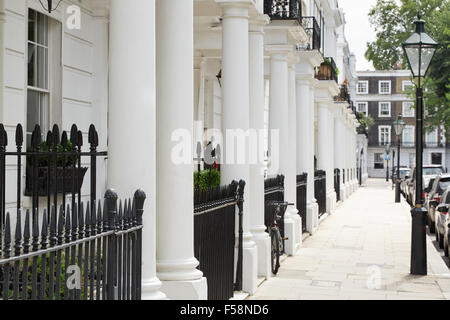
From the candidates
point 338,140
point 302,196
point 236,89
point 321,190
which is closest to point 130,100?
point 236,89

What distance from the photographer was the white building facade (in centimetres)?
582

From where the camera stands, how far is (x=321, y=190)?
928 inches

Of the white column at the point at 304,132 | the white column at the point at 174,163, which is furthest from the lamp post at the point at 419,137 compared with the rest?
the white column at the point at 174,163

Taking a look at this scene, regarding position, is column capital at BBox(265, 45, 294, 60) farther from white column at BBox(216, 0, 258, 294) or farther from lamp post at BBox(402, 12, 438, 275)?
white column at BBox(216, 0, 258, 294)

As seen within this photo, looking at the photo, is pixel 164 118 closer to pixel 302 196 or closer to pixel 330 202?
pixel 302 196

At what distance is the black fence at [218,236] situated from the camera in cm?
767

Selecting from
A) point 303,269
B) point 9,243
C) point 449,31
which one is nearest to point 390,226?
point 303,269

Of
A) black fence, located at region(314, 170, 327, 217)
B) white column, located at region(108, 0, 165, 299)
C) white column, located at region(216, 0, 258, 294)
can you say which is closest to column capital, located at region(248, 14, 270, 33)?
white column, located at region(216, 0, 258, 294)

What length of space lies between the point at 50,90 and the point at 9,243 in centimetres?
633

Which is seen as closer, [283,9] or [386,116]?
[283,9]

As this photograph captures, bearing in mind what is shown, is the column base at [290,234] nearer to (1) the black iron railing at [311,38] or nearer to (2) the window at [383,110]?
(1) the black iron railing at [311,38]

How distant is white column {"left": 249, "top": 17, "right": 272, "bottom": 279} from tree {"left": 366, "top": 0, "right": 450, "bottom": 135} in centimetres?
2307

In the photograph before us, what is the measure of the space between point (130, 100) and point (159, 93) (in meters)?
1.16

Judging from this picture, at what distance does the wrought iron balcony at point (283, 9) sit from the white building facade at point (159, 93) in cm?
2
